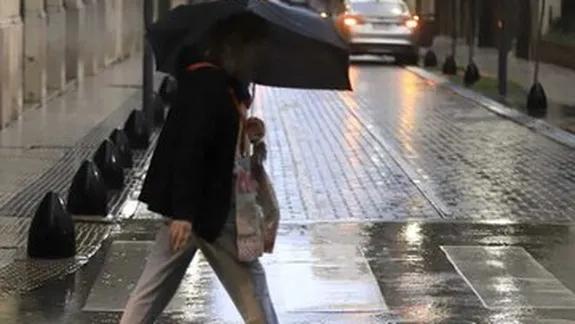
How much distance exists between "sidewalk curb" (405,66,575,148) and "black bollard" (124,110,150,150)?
5202 millimetres

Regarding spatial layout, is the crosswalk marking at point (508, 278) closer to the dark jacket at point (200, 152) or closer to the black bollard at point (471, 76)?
the dark jacket at point (200, 152)

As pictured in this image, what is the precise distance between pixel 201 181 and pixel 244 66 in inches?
22.2

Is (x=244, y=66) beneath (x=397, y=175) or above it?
above

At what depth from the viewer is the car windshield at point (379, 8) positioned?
3434cm

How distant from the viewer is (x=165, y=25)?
602 centimetres

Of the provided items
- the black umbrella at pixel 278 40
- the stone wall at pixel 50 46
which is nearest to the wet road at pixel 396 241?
the black umbrella at pixel 278 40

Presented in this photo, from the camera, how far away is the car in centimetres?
3372

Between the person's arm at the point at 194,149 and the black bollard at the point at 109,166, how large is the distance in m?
6.28

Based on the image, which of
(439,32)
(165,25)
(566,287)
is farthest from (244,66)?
(439,32)

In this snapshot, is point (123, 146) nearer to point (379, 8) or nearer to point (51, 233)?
point (51, 233)

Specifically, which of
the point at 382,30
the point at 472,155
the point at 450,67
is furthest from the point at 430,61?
the point at 472,155

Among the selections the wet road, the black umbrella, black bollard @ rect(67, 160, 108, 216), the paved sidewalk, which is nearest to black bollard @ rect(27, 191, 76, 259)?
the wet road

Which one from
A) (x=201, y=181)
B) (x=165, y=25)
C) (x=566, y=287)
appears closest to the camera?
(x=201, y=181)

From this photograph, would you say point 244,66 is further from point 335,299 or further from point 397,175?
point 397,175
